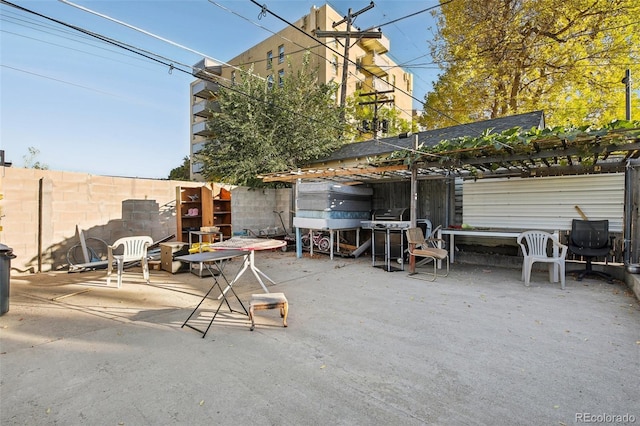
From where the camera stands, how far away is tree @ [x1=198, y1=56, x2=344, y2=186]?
1191 cm

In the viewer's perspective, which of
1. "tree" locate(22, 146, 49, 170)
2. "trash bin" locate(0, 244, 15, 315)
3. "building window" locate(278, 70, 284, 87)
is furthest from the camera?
"tree" locate(22, 146, 49, 170)

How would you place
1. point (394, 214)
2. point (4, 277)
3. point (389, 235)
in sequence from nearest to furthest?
point (4, 277) < point (389, 235) < point (394, 214)

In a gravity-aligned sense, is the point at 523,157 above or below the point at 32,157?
below

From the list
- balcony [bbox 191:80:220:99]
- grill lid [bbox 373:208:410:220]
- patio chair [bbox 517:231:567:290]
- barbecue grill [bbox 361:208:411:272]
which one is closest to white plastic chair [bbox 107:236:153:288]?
barbecue grill [bbox 361:208:411:272]

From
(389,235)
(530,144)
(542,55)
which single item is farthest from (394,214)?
(542,55)

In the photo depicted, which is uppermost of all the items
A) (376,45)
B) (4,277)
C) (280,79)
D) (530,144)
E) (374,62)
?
(376,45)

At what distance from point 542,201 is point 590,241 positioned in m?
1.27

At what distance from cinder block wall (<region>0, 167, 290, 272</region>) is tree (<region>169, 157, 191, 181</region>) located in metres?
23.7

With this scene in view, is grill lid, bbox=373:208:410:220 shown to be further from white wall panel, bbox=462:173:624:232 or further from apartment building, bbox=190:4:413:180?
apartment building, bbox=190:4:413:180

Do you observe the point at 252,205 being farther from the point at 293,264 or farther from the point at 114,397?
the point at 114,397

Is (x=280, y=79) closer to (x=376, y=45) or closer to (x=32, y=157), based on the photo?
(x=376, y=45)

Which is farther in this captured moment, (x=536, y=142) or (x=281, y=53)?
(x=281, y=53)

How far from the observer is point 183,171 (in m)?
31.9

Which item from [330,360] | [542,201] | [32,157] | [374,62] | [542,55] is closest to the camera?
[330,360]
